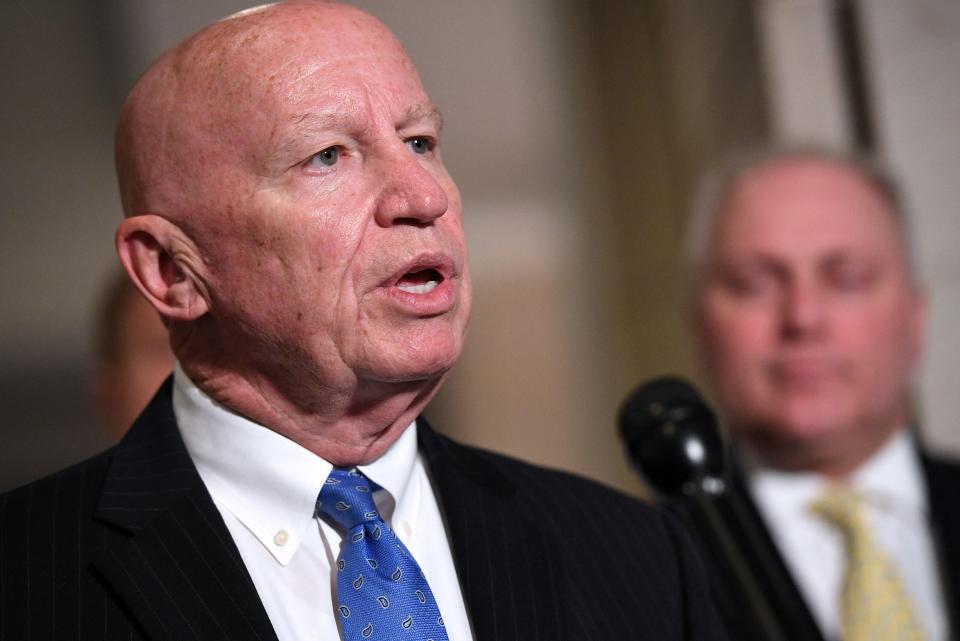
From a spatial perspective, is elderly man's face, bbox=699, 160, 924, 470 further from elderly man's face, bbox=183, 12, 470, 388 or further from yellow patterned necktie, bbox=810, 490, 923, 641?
elderly man's face, bbox=183, 12, 470, 388

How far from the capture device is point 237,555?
1.14 m

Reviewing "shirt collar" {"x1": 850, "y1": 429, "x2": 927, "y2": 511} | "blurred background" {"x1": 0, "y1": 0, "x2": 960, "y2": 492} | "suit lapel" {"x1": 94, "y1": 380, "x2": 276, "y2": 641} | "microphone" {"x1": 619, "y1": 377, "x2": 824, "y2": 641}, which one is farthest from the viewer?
"blurred background" {"x1": 0, "y1": 0, "x2": 960, "y2": 492}

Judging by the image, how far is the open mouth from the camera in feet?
3.95

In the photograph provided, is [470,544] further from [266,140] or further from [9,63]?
[9,63]

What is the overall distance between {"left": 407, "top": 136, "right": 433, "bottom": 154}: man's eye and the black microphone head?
36cm

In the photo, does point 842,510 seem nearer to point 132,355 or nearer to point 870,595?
point 870,595

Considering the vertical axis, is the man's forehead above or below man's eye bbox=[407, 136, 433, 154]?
below

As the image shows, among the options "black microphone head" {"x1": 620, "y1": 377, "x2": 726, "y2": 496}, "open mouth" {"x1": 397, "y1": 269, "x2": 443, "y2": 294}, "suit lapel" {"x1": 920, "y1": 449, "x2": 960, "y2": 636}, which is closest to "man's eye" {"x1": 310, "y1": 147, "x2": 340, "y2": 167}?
"open mouth" {"x1": 397, "y1": 269, "x2": 443, "y2": 294}

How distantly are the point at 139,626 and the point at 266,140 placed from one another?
0.45 m

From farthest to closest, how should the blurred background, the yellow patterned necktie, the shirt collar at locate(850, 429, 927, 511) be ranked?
1. the blurred background
2. the shirt collar at locate(850, 429, 927, 511)
3. the yellow patterned necktie

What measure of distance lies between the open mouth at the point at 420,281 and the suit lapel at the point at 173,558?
0.27 metres

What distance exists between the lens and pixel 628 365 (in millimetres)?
4473

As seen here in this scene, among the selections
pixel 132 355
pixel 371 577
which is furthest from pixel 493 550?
pixel 132 355

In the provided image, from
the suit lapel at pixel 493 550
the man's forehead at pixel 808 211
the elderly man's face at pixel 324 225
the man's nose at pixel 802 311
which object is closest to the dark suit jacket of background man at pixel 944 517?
the man's nose at pixel 802 311
